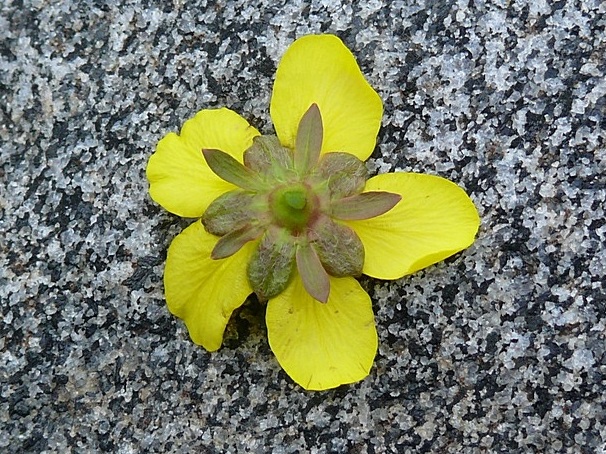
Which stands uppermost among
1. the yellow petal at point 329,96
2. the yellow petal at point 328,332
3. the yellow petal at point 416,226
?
the yellow petal at point 329,96

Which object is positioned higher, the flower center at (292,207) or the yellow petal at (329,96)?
the yellow petal at (329,96)

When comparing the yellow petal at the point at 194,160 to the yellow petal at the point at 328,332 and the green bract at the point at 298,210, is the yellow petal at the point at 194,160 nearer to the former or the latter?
the green bract at the point at 298,210

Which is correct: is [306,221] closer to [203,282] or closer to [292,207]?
[292,207]

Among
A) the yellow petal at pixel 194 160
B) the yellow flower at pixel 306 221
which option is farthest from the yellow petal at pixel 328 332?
the yellow petal at pixel 194 160

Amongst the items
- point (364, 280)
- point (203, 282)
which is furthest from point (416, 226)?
point (203, 282)

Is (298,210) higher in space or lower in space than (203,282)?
higher

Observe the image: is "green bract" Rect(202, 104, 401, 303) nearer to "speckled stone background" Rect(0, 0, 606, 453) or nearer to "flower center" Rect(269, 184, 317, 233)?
Answer: "flower center" Rect(269, 184, 317, 233)
